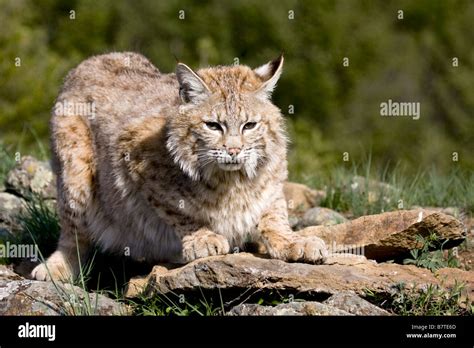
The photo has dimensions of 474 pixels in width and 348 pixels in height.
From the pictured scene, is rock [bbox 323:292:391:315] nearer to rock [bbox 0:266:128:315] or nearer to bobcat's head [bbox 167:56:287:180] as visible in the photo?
bobcat's head [bbox 167:56:287:180]

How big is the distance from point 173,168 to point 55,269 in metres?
1.33

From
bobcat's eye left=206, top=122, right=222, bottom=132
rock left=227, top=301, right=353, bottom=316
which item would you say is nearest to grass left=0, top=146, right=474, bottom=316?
rock left=227, top=301, right=353, bottom=316

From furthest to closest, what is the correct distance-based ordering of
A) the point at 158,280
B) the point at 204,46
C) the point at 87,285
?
1. the point at 204,46
2. the point at 87,285
3. the point at 158,280

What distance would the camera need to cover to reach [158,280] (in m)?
5.93

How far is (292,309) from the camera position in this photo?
18.2 ft

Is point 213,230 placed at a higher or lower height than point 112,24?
lower

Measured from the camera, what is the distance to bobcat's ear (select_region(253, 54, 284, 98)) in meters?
6.31

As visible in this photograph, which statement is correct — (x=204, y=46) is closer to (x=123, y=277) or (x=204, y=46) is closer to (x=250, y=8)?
(x=250, y=8)

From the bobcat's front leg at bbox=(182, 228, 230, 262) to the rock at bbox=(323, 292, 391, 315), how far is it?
859 millimetres

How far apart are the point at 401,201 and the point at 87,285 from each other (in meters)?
2.74

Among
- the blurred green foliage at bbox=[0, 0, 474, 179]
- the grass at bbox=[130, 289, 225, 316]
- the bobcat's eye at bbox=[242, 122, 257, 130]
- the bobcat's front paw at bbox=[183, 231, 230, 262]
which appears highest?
the blurred green foliage at bbox=[0, 0, 474, 179]

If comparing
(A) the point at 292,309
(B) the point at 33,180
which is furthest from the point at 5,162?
(A) the point at 292,309

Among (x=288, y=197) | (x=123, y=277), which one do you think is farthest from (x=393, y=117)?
(x=123, y=277)

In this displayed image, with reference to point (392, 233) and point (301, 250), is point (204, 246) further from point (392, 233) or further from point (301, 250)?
point (392, 233)
